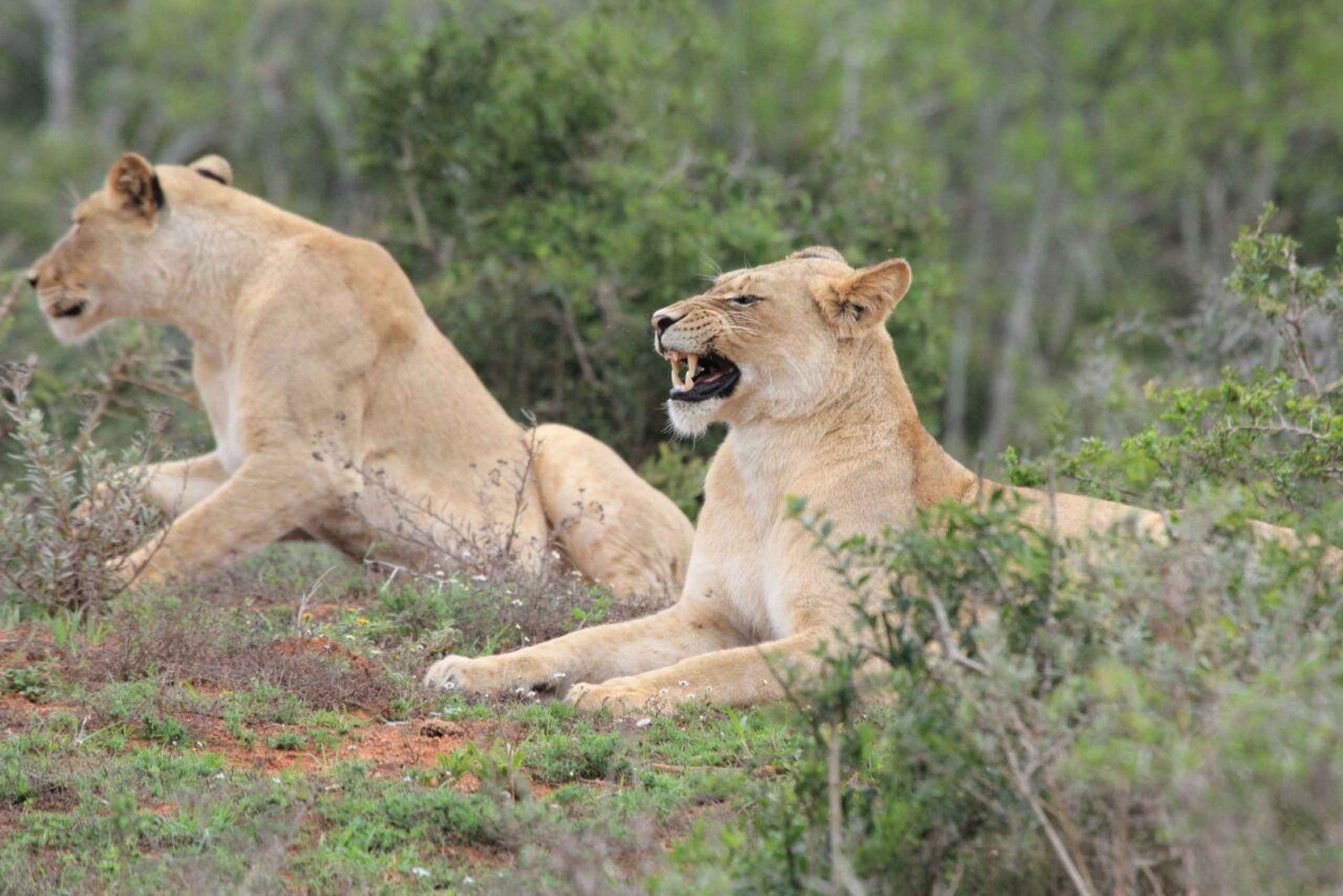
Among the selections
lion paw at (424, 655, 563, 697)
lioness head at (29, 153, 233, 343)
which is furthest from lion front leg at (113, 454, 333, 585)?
lion paw at (424, 655, 563, 697)

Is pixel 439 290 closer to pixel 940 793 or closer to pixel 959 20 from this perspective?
pixel 940 793

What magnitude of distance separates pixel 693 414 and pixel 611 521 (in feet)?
5.43

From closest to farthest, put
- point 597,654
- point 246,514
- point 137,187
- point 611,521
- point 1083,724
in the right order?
point 1083,724, point 597,654, point 246,514, point 611,521, point 137,187

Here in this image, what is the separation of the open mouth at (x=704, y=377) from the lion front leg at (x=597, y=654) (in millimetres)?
689

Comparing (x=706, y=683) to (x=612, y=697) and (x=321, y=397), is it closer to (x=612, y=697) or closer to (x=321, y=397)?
(x=612, y=697)

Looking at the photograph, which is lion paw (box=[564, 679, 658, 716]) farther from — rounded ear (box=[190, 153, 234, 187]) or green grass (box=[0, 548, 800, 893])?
rounded ear (box=[190, 153, 234, 187])

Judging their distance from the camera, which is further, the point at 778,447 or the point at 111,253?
the point at 111,253

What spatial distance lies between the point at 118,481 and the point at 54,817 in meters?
1.97

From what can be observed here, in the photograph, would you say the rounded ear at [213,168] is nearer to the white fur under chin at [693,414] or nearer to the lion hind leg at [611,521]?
the lion hind leg at [611,521]

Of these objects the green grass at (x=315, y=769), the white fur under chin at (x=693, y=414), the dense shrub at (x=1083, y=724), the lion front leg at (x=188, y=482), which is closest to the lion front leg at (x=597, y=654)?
the green grass at (x=315, y=769)

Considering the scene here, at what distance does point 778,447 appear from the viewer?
6.12m

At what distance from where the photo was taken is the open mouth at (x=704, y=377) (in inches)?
240

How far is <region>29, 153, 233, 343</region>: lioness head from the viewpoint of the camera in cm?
773

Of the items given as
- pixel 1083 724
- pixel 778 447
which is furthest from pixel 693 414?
pixel 1083 724
